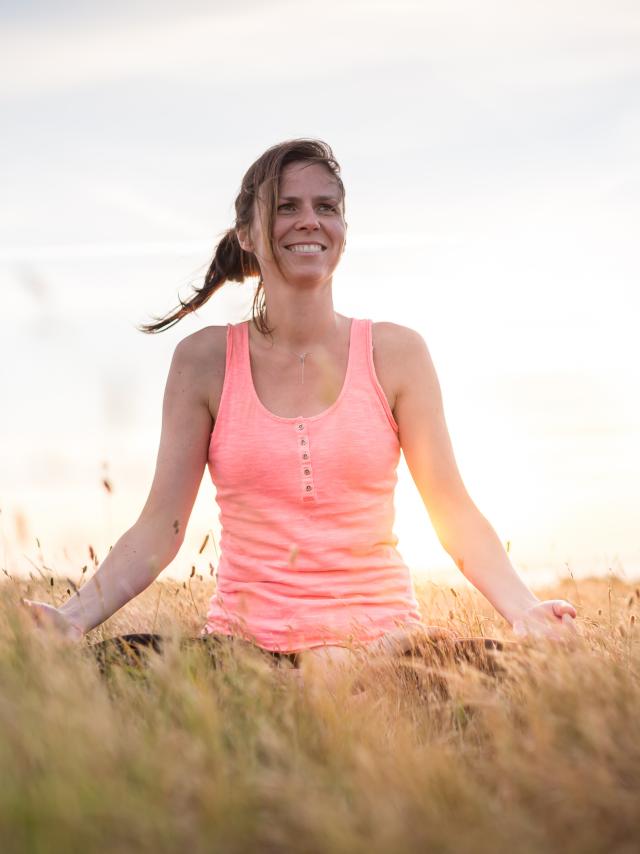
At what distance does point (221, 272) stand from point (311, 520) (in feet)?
3.85

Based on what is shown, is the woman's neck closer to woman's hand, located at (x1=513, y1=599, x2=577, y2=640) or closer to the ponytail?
the ponytail

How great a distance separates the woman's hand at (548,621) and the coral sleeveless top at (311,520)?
422 millimetres

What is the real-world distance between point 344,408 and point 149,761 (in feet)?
5.78

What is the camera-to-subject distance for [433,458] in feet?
11.2

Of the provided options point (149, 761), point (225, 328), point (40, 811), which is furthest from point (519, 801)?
point (225, 328)

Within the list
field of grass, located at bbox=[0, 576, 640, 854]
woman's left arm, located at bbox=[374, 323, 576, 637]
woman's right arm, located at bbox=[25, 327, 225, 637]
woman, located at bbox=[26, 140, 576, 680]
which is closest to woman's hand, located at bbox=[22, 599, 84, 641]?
woman, located at bbox=[26, 140, 576, 680]

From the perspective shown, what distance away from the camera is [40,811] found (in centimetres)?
A: 167

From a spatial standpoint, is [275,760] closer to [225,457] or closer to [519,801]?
[519,801]

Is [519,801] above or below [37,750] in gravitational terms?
below

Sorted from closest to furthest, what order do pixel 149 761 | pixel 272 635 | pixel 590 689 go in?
pixel 149 761
pixel 590 689
pixel 272 635

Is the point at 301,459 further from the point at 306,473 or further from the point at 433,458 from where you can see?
the point at 433,458

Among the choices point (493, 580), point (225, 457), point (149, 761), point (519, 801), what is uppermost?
point (225, 457)

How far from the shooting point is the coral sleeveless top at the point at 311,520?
10.5 ft

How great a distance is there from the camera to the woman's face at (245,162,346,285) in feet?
11.3
